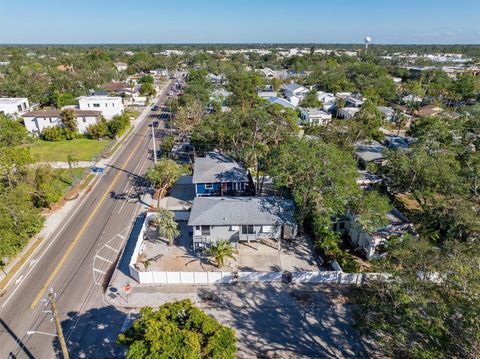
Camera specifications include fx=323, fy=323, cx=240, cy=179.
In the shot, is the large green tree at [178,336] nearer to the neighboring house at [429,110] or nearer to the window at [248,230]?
the window at [248,230]

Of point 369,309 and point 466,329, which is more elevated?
point 466,329

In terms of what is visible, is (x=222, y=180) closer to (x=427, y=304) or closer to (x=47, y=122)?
(x=427, y=304)

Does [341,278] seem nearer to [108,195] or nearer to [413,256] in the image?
[413,256]

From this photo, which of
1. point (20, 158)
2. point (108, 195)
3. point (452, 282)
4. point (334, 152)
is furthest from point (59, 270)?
point (452, 282)

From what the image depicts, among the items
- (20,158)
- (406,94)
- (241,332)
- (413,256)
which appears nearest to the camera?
(413,256)

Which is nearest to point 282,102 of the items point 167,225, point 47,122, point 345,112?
point 345,112

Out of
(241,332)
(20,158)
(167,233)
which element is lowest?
(241,332)
